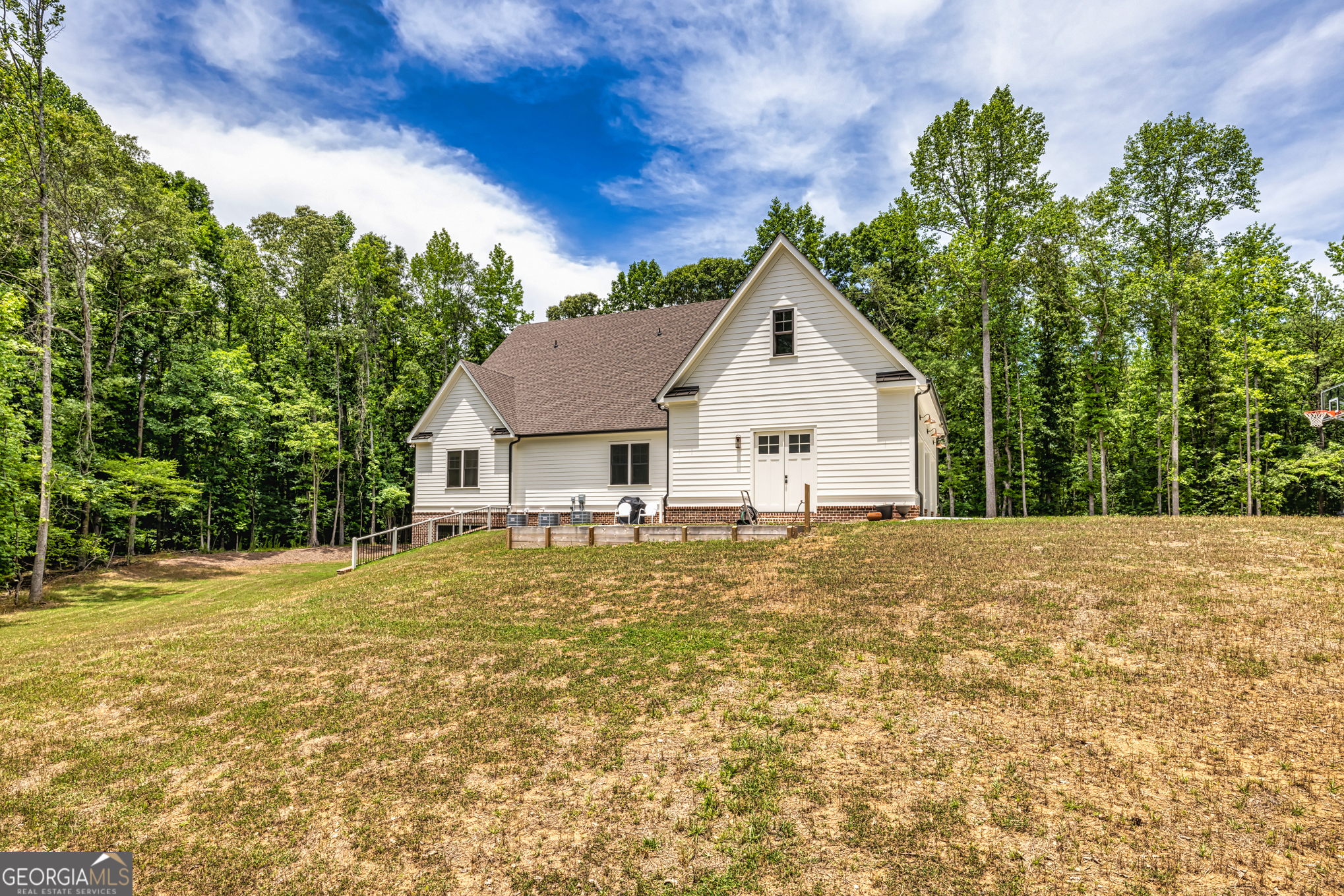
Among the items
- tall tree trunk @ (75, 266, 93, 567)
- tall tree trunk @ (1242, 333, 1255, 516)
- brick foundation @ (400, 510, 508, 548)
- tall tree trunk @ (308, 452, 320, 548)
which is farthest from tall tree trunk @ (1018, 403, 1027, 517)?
tall tree trunk @ (75, 266, 93, 567)

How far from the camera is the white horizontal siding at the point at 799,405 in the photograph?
54.5 ft

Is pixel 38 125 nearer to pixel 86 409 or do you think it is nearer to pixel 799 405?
pixel 86 409

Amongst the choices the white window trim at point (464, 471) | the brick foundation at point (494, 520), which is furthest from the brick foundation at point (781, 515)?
the white window trim at point (464, 471)

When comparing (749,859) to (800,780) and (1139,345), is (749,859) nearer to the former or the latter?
(800,780)

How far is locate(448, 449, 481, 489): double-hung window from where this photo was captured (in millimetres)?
23641

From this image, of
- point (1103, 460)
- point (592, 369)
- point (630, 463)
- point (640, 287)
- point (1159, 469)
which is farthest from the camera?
point (640, 287)

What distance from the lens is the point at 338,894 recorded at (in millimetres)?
4371

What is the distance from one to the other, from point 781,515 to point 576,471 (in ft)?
27.3

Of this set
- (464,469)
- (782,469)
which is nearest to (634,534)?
(782,469)

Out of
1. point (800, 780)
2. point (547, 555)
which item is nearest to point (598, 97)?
point (547, 555)

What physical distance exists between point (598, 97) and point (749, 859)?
1808 cm

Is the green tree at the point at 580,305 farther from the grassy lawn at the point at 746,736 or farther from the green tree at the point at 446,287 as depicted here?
the grassy lawn at the point at 746,736

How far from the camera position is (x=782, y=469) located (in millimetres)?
17562

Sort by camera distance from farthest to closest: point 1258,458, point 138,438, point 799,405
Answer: point 138,438, point 1258,458, point 799,405
